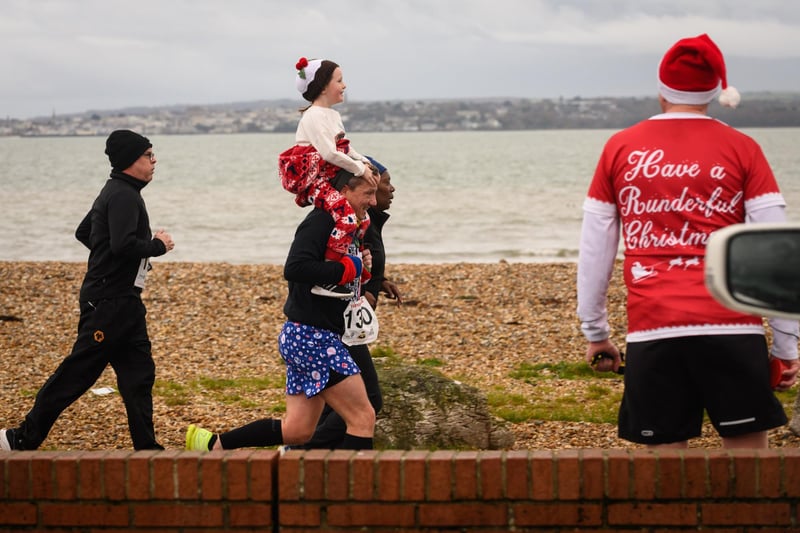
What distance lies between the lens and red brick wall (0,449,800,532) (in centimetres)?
370

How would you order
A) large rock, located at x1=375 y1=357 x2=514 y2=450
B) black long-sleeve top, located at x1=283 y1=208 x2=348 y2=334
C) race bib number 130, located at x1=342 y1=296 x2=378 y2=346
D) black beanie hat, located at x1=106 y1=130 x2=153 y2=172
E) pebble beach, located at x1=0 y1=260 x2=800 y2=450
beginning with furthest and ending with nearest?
pebble beach, located at x1=0 y1=260 x2=800 y2=450, large rock, located at x1=375 y1=357 x2=514 y2=450, black beanie hat, located at x1=106 y1=130 x2=153 y2=172, race bib number 130, located at x1=342 y1=296 x2=378 y2=346, black long-sleeve top, located at x1=283 y1=208 x2=348 y2=334

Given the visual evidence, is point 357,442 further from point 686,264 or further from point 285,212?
point 285,212

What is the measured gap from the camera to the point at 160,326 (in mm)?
12203

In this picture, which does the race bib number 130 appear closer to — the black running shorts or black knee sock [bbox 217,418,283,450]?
black knee sock [bbox 217,418,283,450]

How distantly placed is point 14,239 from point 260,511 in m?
27.5

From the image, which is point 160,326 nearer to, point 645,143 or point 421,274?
point 421,274

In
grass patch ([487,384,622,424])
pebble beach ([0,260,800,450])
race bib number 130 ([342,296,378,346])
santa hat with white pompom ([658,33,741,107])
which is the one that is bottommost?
pebble beach ([0,260,800,450])

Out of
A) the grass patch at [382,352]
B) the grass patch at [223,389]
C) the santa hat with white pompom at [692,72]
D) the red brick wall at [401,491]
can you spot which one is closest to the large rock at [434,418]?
the grass patch at [223,389]

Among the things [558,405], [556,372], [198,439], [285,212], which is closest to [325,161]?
[198,439]

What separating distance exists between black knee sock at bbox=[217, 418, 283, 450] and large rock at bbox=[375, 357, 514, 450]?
1.26m

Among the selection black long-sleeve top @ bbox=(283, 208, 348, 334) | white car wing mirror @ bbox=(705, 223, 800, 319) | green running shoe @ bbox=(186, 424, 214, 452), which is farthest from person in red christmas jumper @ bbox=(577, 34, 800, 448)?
green running shoe @ bbox=(186, 424, 214, 452)

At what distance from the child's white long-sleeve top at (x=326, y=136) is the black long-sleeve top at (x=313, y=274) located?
0.86ft

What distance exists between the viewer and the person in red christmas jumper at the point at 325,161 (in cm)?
502

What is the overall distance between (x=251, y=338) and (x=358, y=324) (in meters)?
6.44
